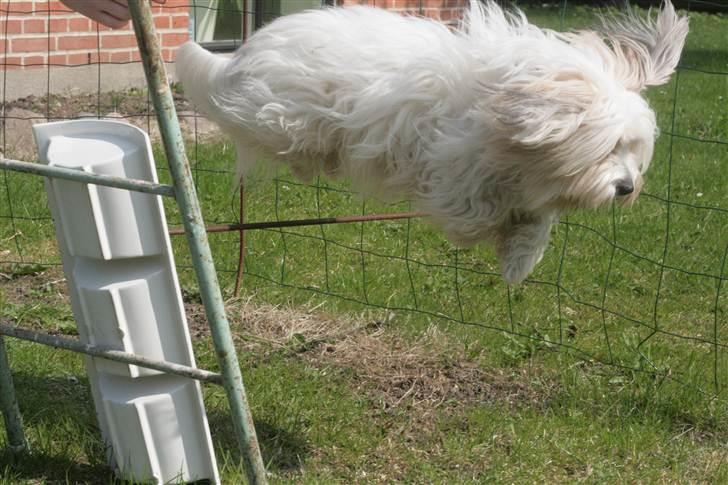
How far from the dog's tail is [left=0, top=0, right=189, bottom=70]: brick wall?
3.01 metres

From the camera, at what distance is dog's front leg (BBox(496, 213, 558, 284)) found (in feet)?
11.2

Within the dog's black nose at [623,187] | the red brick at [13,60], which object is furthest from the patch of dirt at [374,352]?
the red brick at [13,60]

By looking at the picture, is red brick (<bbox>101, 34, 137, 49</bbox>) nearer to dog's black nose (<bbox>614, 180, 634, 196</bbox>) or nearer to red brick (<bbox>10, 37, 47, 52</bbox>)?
red brick (<bbox>10, 37, 47, 52</bbox>)

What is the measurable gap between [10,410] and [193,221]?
1034mm

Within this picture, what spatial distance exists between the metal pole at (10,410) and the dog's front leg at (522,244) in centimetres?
158

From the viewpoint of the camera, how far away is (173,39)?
783 centimetres

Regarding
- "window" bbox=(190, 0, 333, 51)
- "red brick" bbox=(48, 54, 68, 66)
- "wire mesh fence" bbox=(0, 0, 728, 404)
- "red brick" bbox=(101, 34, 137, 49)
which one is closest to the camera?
"wire mesh fence" bbox=(0, 0, 728, 404)

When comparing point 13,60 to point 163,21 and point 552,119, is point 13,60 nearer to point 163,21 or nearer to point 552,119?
point 163,21

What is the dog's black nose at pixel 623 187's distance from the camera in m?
3.31

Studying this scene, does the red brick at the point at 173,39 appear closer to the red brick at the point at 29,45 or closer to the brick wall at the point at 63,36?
the brick wall at the point at 63,36

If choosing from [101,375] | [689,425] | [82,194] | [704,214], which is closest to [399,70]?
[82,194]

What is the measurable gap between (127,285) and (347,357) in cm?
156

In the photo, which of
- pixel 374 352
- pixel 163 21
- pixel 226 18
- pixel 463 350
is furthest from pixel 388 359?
pixel 226 18

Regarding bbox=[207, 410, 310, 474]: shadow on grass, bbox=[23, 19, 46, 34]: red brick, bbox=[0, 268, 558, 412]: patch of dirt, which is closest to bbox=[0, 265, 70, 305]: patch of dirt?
bbox=[0, 268, 558, 412]: patch of dirt
